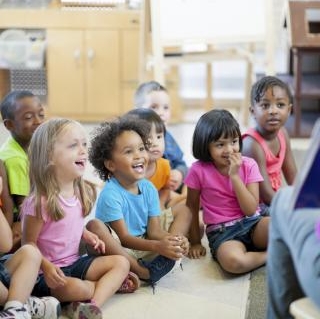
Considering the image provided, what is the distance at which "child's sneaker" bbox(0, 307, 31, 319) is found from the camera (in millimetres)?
1604

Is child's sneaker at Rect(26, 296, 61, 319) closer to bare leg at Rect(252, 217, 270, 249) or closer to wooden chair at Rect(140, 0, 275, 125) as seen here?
bare leg at Rect(252, 217, 270, 249)

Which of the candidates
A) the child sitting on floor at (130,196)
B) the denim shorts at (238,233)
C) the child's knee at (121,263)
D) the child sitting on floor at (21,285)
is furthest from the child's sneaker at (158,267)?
the child sitting on floor at (21,285)

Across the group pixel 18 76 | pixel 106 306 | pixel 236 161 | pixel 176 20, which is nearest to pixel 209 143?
pixel 236 161

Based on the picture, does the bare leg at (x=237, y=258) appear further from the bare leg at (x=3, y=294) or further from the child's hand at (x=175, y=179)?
the bare leg at (x=3, y=294)

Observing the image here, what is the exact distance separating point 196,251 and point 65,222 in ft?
1.80

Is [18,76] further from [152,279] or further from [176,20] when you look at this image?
[152,279]

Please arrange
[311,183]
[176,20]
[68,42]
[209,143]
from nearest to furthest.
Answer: [311,183] < [209,143] < [176,20] < [68,42]

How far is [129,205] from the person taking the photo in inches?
79.0

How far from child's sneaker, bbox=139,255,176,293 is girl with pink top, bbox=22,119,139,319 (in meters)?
0.11

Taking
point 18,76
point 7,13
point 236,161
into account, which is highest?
point 7,13

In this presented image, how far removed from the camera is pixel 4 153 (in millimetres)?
2070

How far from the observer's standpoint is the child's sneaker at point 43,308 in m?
1.70

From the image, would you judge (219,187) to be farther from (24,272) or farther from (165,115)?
(24,272)

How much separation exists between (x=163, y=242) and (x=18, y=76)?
2447mm
